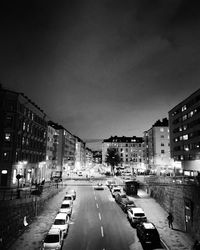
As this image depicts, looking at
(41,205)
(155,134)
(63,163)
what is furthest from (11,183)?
(155,134)

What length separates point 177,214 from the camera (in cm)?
3075

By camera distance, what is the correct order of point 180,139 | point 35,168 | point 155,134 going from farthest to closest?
point 155,134
point 180,139
point 35,168

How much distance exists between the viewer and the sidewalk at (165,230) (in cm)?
2250

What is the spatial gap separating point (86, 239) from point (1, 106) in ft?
122

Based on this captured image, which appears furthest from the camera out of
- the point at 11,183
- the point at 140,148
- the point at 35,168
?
the point at 140,148

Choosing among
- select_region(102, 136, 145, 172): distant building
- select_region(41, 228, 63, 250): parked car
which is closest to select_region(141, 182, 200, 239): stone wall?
select_region(41, 228, 63, 250): parked car

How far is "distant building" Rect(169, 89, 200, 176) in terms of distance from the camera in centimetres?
6031

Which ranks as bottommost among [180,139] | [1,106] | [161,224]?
[161,224]

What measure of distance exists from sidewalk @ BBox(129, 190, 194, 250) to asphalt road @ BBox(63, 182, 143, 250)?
11.8 feet

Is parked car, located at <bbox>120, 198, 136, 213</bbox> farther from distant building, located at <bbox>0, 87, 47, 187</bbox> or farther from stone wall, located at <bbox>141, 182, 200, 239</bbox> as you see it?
distant building, located at <bbox>0, 87, 47, 187</bbox>

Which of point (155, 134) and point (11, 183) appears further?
point (155, 134)

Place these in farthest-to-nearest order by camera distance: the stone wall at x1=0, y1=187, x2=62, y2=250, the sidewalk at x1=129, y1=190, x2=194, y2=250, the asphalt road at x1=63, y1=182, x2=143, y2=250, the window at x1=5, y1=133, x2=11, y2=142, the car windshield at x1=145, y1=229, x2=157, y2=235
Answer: the window at x1=5, y1=133, x2=11, y2=142 → the stone wall at x1=0, y1=187, x2=62, y2=250 → the sidewalk at x1=129, y1=190, x2=194, y2=250 → the asphalt road at x1=63, y1=182, x2=143, y2=250 → the car windshield at x1=145, y1=229, x2=157, y2=235

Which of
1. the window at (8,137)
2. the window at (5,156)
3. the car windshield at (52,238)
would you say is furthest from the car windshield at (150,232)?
the window at (8,137)

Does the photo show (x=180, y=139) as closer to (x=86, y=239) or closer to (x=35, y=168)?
(x=35, y=168)
